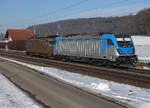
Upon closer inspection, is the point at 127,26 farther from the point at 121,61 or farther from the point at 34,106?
the point at 34,106

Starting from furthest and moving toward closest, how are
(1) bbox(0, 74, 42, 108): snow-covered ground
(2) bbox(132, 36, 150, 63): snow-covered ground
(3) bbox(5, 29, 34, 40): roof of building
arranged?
(3) bbox(5, 29, 34, 40): roof of building, (2) bbox(132, 36, 150, 63): snow-covered ground, (1) bbox(0, 74, 42, 108): snow-covered ground

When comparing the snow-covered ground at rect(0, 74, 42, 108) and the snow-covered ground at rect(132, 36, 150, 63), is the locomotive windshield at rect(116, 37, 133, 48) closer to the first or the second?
the snow-covered ground at rect(0, 74, 42, 108)

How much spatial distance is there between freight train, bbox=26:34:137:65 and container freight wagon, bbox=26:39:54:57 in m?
2.17

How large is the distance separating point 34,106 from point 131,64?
44.6 feet

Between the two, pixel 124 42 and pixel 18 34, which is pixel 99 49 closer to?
pixel 124 42

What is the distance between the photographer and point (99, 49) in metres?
22.1

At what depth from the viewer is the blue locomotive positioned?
792 inches

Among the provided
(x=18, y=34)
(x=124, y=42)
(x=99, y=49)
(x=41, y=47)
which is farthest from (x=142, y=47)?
(x=18, y=34)

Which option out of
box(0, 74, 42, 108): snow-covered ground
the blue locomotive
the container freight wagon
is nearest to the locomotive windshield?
the blue locomotive

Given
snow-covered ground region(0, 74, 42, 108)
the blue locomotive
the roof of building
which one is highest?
the roof of building

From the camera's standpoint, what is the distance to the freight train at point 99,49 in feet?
66.2

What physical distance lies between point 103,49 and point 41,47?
55.2ft

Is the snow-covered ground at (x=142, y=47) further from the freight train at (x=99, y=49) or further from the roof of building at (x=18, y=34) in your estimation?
the roof of building at (x=18, y=34)

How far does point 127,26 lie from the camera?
102 meters
